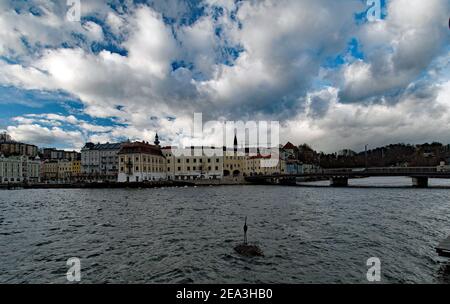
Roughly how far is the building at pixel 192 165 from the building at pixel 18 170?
67289mm

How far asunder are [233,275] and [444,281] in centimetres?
932

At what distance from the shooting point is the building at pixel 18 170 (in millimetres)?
130250

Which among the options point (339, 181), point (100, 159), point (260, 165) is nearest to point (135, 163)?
point (100, 159)

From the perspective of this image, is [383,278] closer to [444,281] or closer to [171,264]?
[444,281]

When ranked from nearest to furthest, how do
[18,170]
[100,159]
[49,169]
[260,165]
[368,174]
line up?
[368,174]
[18,170]
[260,165]
[100,159]
[49,169]

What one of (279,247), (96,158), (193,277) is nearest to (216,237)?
(279,247)

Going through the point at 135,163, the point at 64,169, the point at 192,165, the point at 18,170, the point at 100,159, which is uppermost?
the point at 100,159

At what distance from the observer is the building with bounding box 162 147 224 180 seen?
12875 centimetres

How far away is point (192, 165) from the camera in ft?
426

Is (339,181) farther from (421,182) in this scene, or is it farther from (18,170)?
(18,170)

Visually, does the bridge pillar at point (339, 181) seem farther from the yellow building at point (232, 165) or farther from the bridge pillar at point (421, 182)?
the yellow building at point (232, 165)

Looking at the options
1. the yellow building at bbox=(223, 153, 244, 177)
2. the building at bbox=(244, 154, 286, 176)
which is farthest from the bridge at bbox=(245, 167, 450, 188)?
the yellow building at bbox=(223, 153, 244, 177)

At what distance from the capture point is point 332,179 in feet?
339

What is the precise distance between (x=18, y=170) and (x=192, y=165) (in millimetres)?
92783
